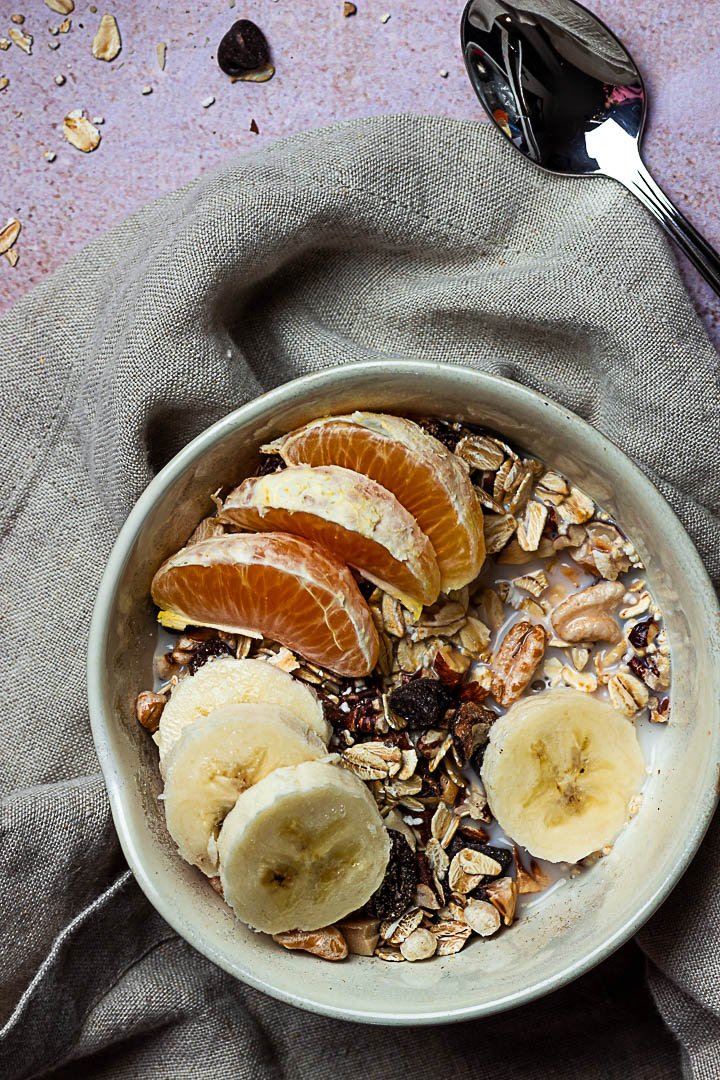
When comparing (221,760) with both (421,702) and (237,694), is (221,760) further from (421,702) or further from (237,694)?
(421,702)

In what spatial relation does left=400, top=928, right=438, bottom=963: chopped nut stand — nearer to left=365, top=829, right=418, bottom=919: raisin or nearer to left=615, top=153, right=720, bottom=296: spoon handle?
left=365, top=829, right=418, bottom=919: raisin

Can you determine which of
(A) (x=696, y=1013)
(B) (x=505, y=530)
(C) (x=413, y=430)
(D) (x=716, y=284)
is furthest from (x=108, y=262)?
(A) (x=696, y=1013)

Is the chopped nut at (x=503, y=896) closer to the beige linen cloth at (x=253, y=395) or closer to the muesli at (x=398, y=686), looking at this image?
the muesli at (x=398, y=686)

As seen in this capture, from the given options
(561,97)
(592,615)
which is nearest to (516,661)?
(592,615)

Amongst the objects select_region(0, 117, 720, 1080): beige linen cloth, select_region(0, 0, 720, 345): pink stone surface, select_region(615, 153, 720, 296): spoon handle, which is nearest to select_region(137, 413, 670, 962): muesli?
select_region(0, 117, 720, 1080): beige linen cloth

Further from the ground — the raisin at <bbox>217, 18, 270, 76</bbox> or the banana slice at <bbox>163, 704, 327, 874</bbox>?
the raisin at <bbox>217, 18, 270, 76</bbox>

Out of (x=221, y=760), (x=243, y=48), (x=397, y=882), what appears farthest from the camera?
(x=243, y=48)
